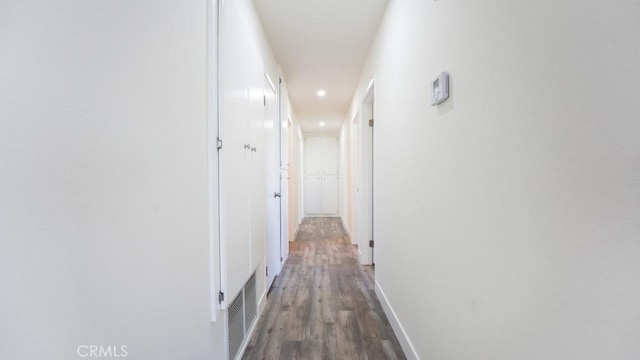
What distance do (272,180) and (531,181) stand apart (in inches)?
92.1

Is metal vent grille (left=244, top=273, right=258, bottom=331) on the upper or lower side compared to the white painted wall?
lower

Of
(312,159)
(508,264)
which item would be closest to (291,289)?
(508,264)

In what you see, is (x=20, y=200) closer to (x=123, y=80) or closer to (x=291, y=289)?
(x=123, y=80)

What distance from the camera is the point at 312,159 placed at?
25.3ft

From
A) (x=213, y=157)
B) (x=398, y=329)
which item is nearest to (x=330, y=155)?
(x=398, y=329)

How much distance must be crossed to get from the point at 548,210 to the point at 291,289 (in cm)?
253

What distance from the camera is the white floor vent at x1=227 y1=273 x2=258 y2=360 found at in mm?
1571

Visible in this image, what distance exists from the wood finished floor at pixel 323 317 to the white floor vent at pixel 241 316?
12 cm

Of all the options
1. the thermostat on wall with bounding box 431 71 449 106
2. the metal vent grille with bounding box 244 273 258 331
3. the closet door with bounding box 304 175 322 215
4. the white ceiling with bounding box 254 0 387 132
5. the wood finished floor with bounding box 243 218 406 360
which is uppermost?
the white ceiling with bounding box 254 0 387 132

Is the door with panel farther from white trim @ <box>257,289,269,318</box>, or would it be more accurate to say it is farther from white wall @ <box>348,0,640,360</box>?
white wall @ <box>348,0,640,360</box>

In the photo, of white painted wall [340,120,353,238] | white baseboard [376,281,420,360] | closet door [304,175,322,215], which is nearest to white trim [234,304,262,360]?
white baseboard [376,281,420,360]

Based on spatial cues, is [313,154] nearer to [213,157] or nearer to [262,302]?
[262,302]

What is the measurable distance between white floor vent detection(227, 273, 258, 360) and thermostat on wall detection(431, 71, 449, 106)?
1.52m

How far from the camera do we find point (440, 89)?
46.2 inches
